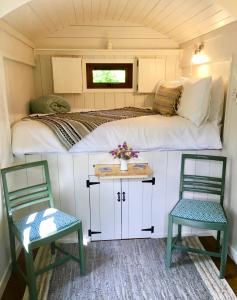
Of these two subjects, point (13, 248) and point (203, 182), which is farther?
point (203, 182)

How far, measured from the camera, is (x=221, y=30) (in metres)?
2.37

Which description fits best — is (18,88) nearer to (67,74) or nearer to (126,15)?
(67,74)

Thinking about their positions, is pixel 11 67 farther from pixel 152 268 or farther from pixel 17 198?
pixel 152 268

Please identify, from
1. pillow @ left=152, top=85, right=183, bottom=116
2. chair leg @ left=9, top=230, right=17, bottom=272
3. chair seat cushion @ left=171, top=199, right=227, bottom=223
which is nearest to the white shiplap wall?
pillow @ left=152, top=85, right=183, bottom=116

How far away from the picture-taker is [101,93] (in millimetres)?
3732

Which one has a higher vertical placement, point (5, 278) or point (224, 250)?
point (224, 250)

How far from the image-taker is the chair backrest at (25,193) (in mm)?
1951

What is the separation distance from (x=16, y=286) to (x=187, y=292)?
1.25 metres

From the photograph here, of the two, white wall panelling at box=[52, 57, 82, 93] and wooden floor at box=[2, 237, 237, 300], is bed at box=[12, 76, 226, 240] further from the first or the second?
white wall panelling at box=[52, 57, 82, 93]

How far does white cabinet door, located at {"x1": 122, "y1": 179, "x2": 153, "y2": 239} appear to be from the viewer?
249cm

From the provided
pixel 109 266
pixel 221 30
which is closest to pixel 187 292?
pixel 109 266

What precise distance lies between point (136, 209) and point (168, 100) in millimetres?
1114

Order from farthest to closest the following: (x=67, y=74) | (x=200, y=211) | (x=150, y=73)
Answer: (x=150, y=73)
(x=67, y=74)
(x=200, y=211)

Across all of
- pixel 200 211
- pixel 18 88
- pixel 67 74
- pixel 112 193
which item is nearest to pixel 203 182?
pixel 200 211
